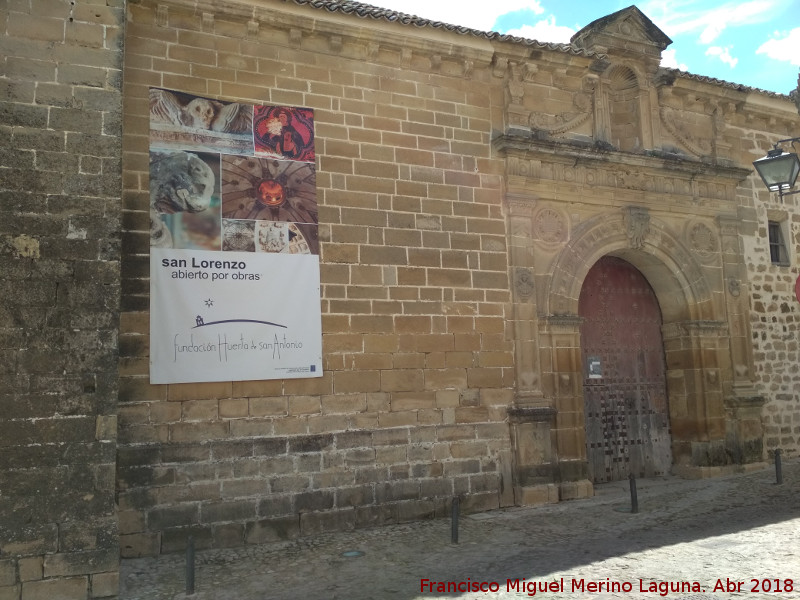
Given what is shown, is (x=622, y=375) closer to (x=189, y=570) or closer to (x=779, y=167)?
(x=779, y=167)

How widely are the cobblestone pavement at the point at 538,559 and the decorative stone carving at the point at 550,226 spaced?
322 centimetres

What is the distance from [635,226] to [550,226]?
4.49 feet

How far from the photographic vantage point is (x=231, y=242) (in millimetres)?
6918

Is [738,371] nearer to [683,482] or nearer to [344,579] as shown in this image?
[683,482]

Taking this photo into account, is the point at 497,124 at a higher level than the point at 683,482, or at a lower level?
higher

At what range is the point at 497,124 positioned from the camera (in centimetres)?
852

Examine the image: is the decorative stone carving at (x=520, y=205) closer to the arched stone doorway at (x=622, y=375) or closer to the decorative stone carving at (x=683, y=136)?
the arched stone doorway at (x=622, y=375)

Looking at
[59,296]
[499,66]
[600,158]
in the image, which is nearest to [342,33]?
[499,66]

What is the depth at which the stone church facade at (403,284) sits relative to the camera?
5.05m

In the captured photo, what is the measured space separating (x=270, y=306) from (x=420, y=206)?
84.0 inches

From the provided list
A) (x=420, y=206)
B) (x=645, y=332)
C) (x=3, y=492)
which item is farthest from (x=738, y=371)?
(x=3, y=492)

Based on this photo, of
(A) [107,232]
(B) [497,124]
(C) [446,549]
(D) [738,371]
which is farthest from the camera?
(D) [738,371]

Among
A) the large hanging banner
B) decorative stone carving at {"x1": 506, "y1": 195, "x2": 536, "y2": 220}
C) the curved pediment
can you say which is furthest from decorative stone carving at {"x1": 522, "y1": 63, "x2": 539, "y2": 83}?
the large hanging banner

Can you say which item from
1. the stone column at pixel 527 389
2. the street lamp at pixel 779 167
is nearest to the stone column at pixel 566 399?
the stone column at pixel 527 389
